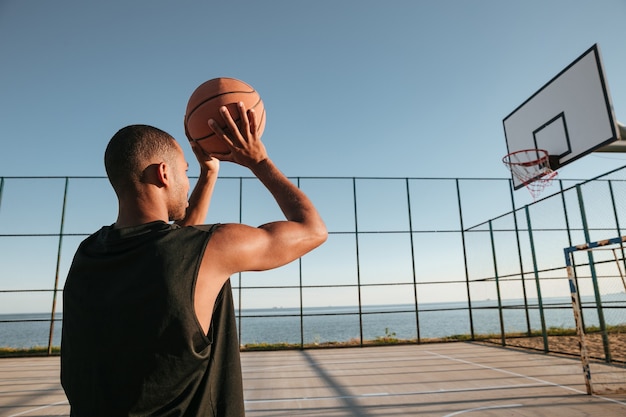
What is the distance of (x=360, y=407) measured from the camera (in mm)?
5215

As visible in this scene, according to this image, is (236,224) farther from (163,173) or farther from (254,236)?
(163,173)

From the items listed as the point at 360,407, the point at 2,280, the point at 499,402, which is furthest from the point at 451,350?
the point at 2,280

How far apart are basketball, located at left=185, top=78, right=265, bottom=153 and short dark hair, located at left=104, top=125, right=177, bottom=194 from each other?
35cm

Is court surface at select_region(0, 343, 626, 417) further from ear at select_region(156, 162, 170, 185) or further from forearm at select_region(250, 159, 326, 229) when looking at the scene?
ear at select_region(156, 162, 170, 185)

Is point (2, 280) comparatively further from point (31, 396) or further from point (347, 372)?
point (347, 372)

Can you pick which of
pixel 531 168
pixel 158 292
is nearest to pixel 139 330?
pixel 158 292

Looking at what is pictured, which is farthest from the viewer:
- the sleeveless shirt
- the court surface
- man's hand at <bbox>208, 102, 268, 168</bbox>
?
the court surface

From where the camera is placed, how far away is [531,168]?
739cm

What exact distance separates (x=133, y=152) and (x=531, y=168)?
7721 millimetres

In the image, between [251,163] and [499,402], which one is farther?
[499,402]

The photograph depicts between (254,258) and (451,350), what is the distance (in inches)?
432

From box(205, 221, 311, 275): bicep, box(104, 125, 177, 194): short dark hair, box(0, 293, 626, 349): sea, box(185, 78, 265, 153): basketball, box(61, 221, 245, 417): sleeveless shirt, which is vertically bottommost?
box(0, 293, 626, 349): sea

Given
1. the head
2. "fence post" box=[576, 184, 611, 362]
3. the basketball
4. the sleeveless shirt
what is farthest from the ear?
"fence post" box=[576, 184, 611, 362]

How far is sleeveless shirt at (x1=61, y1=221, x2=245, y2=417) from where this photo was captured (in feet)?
2.84
